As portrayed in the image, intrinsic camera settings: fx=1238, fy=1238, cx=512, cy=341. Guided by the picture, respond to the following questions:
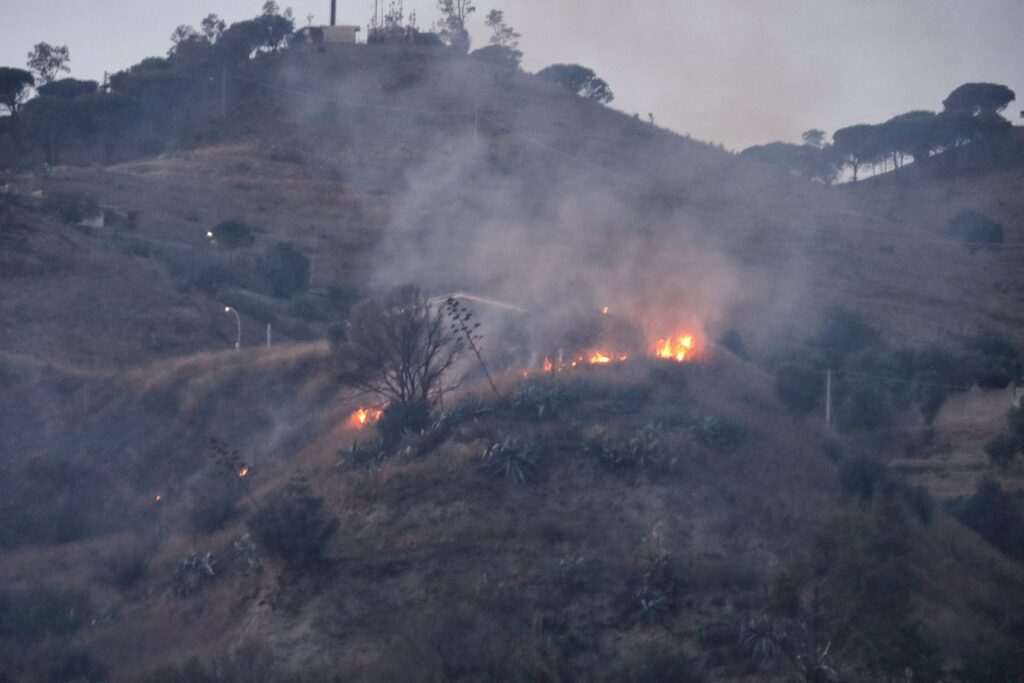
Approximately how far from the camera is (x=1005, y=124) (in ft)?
251

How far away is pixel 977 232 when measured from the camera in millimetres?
60969

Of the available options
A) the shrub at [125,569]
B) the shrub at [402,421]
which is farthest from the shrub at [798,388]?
the shrub at [125,569]

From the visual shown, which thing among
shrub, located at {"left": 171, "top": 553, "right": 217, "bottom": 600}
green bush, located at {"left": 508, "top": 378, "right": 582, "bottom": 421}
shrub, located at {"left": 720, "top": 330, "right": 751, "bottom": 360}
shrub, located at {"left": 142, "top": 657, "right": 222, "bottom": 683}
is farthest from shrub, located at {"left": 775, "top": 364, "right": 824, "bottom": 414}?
shrub, located at {"left": 142, "top": 657, "right": 222, "bottom": 683}

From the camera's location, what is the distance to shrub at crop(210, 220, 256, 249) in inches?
2275

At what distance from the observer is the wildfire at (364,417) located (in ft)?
94.4

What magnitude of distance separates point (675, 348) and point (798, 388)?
10.5 ft

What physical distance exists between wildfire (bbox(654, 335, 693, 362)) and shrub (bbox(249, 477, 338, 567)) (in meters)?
10.7

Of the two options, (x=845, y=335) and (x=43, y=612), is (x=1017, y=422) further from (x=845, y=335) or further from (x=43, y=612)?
(x=43, y=612)

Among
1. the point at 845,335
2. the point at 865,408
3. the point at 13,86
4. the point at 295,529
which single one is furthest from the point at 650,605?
the point at 13,86

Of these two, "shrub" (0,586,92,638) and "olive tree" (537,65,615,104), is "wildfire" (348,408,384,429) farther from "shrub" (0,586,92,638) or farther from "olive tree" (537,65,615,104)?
"olive tree" (537,65,615,104)

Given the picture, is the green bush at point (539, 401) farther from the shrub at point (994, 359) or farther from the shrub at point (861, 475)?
the shrub at point (994, 359)

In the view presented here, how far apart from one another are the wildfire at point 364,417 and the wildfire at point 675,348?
22.6 feet

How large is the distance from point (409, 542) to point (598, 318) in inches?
490

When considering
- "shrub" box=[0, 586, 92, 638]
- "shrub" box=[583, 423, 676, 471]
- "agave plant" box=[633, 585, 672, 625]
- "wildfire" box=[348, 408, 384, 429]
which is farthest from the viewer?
"wildfire" box=[348, 408, 384, 429]
